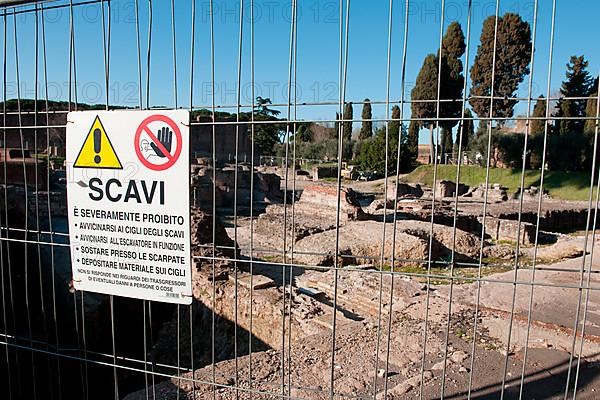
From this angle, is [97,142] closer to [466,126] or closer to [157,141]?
[157,141]

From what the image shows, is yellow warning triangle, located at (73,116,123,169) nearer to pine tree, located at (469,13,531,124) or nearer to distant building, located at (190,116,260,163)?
distant building, located at (190,116,260,163)

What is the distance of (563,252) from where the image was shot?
12.0 metres

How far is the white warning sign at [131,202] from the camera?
9.08ft

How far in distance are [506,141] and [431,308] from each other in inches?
1046

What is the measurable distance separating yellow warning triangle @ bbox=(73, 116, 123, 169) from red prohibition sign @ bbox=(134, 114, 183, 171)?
18cm

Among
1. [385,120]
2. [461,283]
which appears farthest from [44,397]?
[385,120]

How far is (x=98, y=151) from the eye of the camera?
292cm

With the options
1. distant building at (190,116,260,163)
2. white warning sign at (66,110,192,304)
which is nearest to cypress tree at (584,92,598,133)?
distant building at (190,116,260,163)

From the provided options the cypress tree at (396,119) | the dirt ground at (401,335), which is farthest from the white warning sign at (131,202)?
the cypress tree at (396,119)

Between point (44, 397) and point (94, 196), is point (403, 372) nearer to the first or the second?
point (94, 196)

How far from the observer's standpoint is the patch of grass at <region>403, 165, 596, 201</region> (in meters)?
25.7

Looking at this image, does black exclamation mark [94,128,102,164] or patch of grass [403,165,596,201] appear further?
patch of grass [403,165,596,201]

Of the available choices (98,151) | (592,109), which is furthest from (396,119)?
(592,109)

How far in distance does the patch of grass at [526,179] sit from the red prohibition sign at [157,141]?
23.5 metres
